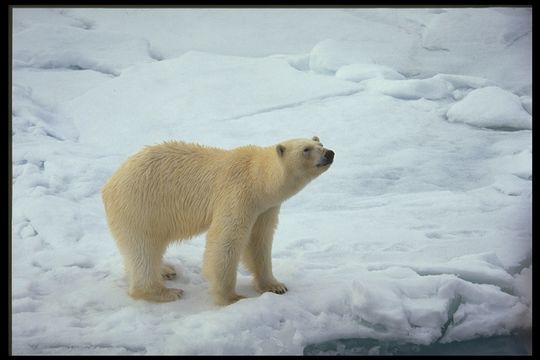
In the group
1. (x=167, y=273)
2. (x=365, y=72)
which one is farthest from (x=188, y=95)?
(x=167, y=273)

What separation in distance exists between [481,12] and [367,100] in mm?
1599

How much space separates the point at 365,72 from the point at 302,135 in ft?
4.24

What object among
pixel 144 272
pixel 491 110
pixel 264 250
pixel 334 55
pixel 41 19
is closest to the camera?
pixel 144 272

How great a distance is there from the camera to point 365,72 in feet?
26.4

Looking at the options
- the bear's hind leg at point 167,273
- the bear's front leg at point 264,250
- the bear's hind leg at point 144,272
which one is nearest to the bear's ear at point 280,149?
the bear's front leg at point 264,250

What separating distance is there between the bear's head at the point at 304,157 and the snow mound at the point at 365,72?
3.65m

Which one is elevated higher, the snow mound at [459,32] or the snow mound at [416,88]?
the snow mound at [459,32]

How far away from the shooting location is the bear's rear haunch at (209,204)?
465 cm

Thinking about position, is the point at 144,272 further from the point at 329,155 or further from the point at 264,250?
the point at 329,155

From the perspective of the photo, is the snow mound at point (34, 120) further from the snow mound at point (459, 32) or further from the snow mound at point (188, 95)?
the snow mound at point (459, 32)

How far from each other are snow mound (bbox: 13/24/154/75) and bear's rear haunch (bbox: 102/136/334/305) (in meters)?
2.77

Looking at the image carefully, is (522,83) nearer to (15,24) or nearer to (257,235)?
(257,235)

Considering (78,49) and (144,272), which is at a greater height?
(78,49)

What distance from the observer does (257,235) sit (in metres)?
4.99
